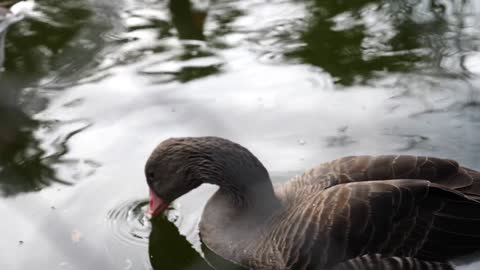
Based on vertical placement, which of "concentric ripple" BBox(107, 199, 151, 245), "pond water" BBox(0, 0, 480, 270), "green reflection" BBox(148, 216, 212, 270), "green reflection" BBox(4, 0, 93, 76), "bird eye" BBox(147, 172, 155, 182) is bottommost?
"green reflection" BBox(148, 216, 212, 270)

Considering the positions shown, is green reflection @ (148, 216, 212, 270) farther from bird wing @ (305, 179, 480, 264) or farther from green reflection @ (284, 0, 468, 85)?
green reflection @ (284, 0, 468, 85)

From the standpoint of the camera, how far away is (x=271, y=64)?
7.17 metres

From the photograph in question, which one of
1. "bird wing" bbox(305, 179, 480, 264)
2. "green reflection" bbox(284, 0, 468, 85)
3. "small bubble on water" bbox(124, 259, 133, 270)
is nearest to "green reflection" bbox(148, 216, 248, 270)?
"small bubble on water" bbox(124, 259, 133, 270)

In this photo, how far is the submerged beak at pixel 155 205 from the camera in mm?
4896

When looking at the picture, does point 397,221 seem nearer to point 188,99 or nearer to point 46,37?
point 188,99

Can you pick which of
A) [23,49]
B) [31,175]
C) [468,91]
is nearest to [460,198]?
[468,91]

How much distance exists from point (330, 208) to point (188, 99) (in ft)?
8.67

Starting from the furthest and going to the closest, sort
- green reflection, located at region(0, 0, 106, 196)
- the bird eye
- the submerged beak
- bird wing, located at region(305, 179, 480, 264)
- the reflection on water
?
the reflection on water, green reflection, located at region(0, 0, 106, 196), the submerged beak, the bird eye, bird wing, located at region(305, 179, 480, 264)

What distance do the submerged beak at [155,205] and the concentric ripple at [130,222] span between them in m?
0.23

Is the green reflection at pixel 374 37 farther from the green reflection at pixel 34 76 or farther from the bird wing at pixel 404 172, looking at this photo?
the bird wing at pixel 404 172

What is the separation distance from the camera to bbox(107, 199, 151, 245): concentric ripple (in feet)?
16.6

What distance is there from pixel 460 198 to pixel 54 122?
343 cm

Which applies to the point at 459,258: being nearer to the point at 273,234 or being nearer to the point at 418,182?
the point at 418,182

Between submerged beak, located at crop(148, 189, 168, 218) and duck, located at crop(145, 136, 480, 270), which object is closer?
duck, located at crop(145, 136, 480, 270)
